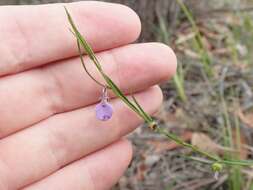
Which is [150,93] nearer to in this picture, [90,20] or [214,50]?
[90,20]

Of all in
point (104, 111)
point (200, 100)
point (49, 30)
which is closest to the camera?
point (104, 111)

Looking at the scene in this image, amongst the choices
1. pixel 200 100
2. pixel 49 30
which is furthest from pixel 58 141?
pixel 200 100

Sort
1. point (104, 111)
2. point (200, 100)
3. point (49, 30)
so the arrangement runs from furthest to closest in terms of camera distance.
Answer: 1. point (200, 100)
2. point (49, 30)
3. point (104, 111)

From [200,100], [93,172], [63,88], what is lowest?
[200,100]

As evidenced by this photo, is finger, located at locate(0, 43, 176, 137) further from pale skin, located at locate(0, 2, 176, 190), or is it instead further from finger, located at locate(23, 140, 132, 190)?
finger, located at locate(23, 140, 132, 190)

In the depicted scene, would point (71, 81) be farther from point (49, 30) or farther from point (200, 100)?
point (200, 100)

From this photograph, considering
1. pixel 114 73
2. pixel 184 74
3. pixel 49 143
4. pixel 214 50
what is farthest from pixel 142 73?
pixel 214 50
